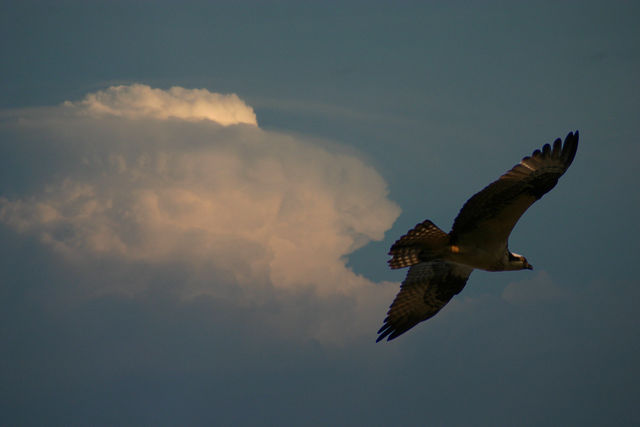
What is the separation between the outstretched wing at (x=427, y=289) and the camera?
1401 cm

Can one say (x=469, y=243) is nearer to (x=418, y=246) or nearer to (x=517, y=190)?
(x=418, y=246)

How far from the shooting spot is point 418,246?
13.5 metres

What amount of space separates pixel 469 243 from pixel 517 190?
1.43m

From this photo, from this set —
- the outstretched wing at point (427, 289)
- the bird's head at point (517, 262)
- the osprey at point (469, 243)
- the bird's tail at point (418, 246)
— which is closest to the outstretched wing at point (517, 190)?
the osprey at point (469, 243)

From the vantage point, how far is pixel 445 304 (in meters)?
14.2

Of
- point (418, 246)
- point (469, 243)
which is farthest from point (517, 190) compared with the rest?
point (418, 246)

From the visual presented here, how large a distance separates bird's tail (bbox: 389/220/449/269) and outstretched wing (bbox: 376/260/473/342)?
1.39ft

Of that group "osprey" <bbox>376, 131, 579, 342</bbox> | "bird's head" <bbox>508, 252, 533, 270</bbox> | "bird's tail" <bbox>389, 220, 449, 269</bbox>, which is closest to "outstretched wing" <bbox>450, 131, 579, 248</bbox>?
"osprey" <bbox>376, 131, 579, 342</bbox>

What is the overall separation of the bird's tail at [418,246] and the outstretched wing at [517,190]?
499mm

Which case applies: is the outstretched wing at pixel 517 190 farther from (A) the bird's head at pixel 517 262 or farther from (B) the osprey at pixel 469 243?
(A) the bird's head at pixel 517 262

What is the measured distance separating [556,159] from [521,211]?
3.76 ft

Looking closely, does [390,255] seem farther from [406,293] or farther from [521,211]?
[521,211]

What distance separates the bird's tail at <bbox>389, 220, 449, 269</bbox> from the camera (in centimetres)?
1325

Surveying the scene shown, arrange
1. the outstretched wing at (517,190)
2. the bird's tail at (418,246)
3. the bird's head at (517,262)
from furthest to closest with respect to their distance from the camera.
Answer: the bird's head at (517,262)
the bird's tail at (418,246)
the outstretched wing at (517,190)
